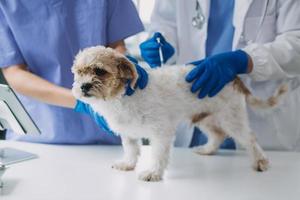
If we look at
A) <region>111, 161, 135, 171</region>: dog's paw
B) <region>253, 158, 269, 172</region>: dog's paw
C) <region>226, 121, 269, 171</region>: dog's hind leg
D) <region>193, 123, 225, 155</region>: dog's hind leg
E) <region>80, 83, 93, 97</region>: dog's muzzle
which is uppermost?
<region>80, 83, 93, 97</region>: dog's muzzle

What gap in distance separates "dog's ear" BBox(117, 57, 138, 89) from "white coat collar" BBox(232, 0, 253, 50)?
563mm

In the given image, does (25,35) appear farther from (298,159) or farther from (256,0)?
(298,159)

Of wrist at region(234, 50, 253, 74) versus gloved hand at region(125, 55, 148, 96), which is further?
wrist at region(234, 50, 253, 74)

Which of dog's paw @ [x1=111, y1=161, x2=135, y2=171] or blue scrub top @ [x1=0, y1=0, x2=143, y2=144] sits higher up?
blue scrub top @ [x1=0, y1=0, x2=143, y2=144]

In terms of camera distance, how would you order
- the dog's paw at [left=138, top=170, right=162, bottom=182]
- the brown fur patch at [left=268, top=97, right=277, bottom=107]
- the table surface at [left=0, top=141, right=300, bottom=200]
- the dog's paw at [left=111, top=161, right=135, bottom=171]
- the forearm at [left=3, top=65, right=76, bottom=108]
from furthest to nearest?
the brown fur patch at [left=268, top=97, right=277, bottom=107]
the forearm at [left=3, top=65, right=76, bottom=108]
the dog's paw at [left=111, top=161, right=135, bottom=171]
the dog's paw at [left=138, top=170, right=162, bottom=182]
the table surface at [left=0, top=141, right=300, bottom=200]

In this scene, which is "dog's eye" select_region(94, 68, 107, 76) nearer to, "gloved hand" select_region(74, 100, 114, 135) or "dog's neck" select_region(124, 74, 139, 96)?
"dog's neck" select_region(124, 74, 139, 96)

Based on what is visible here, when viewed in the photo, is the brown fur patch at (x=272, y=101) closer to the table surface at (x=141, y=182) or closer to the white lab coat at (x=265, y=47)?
the white lab coat at (x=265, y=47)

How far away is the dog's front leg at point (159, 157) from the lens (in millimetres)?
1075

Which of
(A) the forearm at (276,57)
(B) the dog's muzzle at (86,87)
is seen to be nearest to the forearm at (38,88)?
(B) the dog's muzzle at (86,87)

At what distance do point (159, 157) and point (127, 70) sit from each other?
25 centimetres

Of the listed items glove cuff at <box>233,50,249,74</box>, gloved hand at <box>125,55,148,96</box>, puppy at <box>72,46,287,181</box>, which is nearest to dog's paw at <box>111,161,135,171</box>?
puppy at <box>72,46,287,181</box>

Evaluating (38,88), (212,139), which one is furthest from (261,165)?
(38,88)

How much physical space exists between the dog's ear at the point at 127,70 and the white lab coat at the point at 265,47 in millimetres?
479

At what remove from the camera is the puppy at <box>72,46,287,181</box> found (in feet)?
3.25
